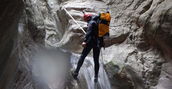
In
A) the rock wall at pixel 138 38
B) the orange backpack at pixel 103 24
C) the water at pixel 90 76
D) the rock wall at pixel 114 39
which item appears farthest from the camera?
the rock wall at pixel 138 38

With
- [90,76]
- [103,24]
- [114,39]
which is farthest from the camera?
[114,39]

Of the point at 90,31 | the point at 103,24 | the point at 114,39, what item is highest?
the point at 103,24

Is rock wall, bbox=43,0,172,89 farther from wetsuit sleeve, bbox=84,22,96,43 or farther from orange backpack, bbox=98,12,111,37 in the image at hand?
wetsuit sleeve, bbox=84,22,96,43

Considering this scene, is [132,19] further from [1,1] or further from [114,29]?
[1,1]

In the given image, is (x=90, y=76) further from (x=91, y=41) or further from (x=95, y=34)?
(x=95, y=34)

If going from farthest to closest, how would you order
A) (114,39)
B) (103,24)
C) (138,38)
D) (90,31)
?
(114,39) < (138,38) < (103,24) < (90,31)

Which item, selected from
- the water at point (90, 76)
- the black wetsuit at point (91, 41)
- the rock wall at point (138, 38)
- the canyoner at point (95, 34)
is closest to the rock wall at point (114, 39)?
the rock wall at point (138, 38)

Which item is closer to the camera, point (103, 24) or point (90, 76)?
point (103, 24)

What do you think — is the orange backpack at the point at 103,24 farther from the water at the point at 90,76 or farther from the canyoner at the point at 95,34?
the water at the point at 90,76

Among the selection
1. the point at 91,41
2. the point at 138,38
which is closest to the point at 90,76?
the point at 91,41

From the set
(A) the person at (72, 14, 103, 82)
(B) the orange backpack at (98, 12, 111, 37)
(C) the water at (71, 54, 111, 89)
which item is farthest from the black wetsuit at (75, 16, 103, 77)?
(C) the water at (71, 54, 111, 89)

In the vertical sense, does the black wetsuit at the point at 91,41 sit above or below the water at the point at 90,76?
above

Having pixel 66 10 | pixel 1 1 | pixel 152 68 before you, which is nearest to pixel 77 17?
pixel 66 10

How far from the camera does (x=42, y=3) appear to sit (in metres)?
14.0
